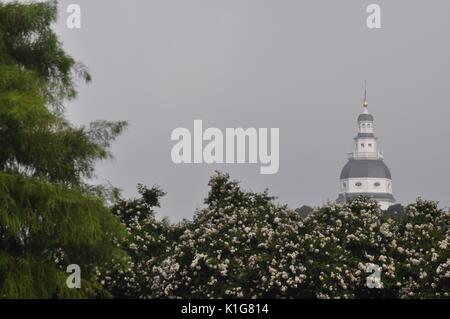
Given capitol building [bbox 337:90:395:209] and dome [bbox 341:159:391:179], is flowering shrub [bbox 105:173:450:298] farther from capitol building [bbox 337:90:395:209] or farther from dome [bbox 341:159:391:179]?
dome [bbox 341:159:391:179]

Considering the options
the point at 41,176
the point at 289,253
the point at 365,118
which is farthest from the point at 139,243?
the point at 365,118

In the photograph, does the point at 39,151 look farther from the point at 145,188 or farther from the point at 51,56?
the point at 145,188

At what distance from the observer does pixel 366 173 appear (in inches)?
6959

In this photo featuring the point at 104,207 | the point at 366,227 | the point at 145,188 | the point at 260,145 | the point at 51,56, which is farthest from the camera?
the point at 145,188

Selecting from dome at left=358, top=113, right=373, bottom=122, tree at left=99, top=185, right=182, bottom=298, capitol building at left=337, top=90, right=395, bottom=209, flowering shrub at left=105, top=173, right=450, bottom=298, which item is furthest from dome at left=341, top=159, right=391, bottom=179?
flowering shrub at left=105, top=173, right=450, bottom=298

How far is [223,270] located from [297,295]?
1982 millimetres

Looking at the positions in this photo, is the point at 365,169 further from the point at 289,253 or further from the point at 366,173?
the point at 289,253

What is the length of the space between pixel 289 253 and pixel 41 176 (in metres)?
9.28

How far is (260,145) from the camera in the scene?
31203 mm

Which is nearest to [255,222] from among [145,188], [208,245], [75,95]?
[208,245]

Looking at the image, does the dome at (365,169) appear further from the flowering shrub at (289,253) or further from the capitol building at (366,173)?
the flowering shrub at (289,253)

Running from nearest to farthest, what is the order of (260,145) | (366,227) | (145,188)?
(260,145) < (366,227) < (145,188)

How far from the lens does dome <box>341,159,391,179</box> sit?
177 m
